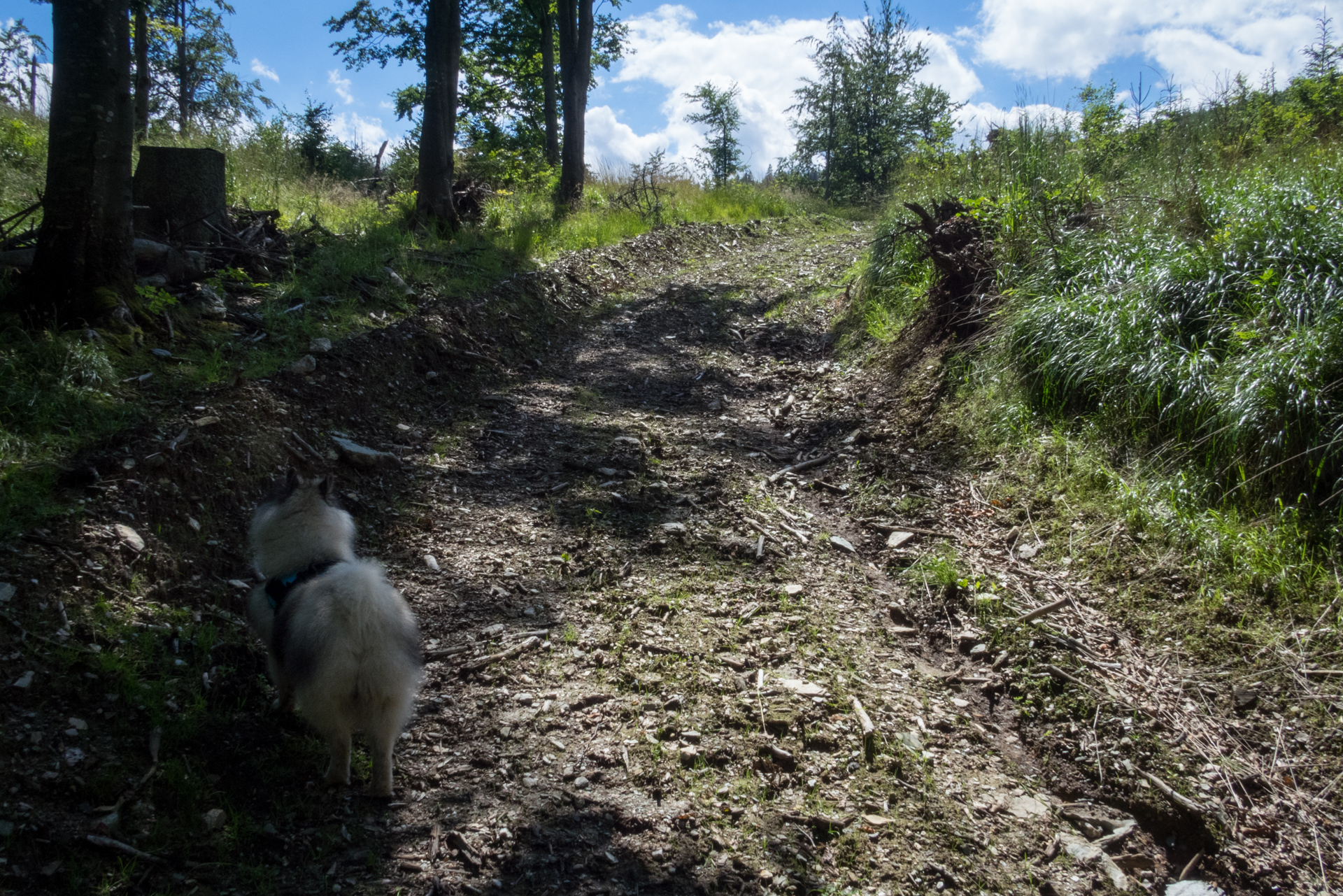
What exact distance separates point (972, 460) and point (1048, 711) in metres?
2.42

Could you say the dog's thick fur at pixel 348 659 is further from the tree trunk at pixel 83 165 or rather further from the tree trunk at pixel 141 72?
the tree trunk at pixel 141 72

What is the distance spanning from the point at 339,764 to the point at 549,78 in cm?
1850

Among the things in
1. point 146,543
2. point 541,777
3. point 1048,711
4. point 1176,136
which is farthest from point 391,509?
point 1176,136

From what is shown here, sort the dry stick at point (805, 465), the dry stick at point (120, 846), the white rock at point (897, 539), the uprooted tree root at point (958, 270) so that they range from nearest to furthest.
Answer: the dry stick at point (120, 846), the white rock at point (897, 539), the dry stick at point (805, 465), the uprooted tree root at point (958, 270)

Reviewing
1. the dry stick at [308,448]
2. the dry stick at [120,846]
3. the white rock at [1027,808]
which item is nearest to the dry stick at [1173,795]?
the white rock at [1027,808]

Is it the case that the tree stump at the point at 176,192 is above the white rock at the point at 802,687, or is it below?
above

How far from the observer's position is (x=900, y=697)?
11.0 feet

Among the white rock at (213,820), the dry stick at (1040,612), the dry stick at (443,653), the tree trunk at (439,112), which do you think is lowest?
the white rock at (213,820)

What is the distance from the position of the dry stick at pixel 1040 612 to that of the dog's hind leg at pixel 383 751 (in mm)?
3151

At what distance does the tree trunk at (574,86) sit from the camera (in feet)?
50.3

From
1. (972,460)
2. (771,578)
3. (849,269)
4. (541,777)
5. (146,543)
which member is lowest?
(541,777)

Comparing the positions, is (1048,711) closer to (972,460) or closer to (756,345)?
(972,460)

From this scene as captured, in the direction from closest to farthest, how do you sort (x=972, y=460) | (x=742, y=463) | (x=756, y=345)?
(x=972, y=460)
(x=742, y=463)
(x=756, y=345)

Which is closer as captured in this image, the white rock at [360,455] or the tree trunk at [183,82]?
the white rock at [360,455]
